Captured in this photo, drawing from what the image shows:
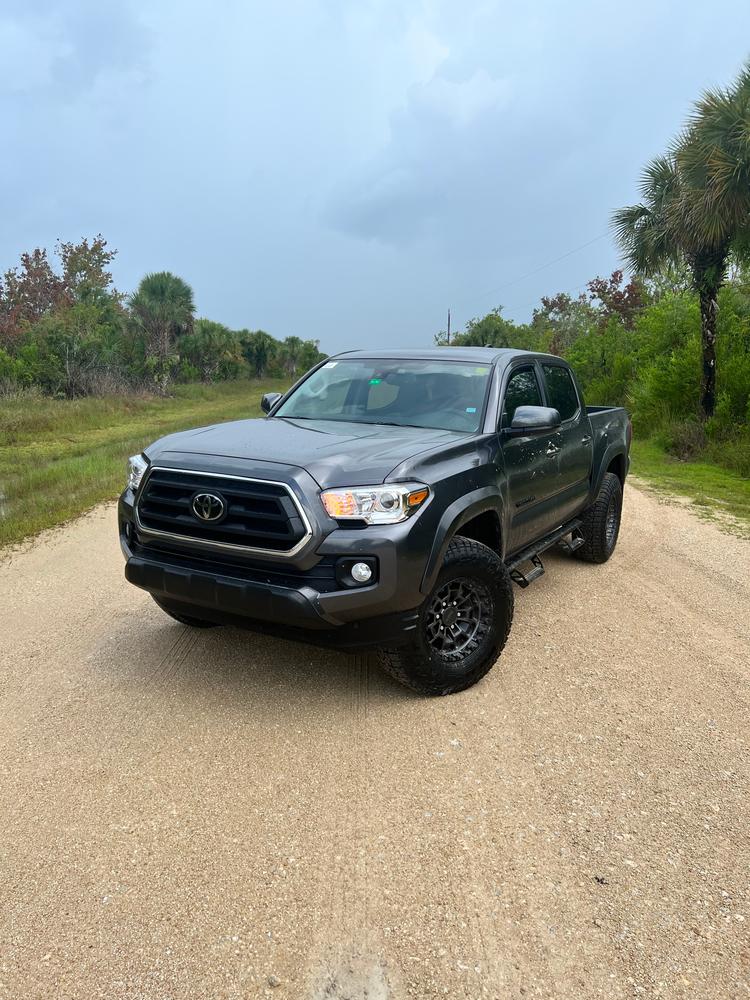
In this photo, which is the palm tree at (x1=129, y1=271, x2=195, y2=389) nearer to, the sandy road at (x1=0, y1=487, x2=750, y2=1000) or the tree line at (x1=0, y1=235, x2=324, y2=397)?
the tree line at (x1=0, y1=235, x2=324, y2=397)

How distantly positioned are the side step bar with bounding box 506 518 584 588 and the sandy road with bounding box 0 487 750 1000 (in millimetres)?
382

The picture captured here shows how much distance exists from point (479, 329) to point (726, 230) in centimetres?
3963

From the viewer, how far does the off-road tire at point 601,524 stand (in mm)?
6113

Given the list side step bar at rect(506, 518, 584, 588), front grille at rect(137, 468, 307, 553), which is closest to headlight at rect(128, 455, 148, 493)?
front grille at rect(137, 468, 307, 553)

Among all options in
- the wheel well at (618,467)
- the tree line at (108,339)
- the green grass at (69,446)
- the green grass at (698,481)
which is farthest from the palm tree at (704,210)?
the tree line at (108,339)

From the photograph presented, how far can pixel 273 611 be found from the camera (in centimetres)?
318

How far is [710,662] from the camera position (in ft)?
14.2

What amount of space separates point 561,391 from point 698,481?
7317mm

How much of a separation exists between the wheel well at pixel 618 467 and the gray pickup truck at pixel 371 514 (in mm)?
1964

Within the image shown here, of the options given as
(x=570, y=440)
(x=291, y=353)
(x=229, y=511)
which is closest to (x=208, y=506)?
(x=229, y=511)

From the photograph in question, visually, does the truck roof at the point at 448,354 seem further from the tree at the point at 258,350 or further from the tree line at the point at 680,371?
the tree at the point at 258,350

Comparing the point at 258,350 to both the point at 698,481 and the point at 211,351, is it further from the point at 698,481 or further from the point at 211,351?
the point at 698,481

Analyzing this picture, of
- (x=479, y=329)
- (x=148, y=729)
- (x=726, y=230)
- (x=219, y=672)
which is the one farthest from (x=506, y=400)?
(x=479, y=329)

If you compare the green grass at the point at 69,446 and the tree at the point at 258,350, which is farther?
the tree at the point at 258,350
